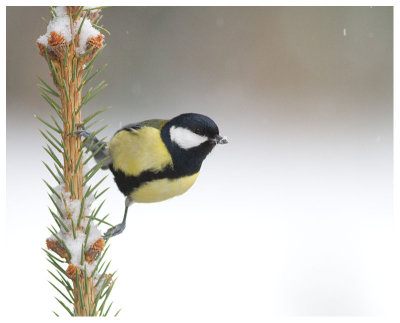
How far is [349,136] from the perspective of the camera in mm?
2734

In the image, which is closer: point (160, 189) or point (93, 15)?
point (93, 15)

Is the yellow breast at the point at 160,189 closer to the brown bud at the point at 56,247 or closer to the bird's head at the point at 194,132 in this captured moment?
the bird's head at the point at 194,132

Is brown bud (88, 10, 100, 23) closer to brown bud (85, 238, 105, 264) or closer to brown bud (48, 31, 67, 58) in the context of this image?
brown bud (48, 31, 67, 58)

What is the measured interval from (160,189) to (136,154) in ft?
0.26

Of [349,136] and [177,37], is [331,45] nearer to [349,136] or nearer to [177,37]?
[349,136]

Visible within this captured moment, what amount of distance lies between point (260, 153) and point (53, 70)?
190 cm

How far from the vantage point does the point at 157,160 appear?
975 mm

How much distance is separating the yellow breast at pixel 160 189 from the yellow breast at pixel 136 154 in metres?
0.03

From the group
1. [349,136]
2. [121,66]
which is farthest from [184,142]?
[349,136]

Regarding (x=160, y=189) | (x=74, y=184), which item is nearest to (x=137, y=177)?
(x=160, y=189)

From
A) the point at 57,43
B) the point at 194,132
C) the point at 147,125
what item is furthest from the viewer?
the point at 147,125

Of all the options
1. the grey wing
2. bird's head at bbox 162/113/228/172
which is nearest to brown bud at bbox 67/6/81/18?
bird's head at bbox 162/113/228/172

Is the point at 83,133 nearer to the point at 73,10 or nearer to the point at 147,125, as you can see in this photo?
the point at 73,10

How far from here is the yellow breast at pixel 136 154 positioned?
97 centimetres
